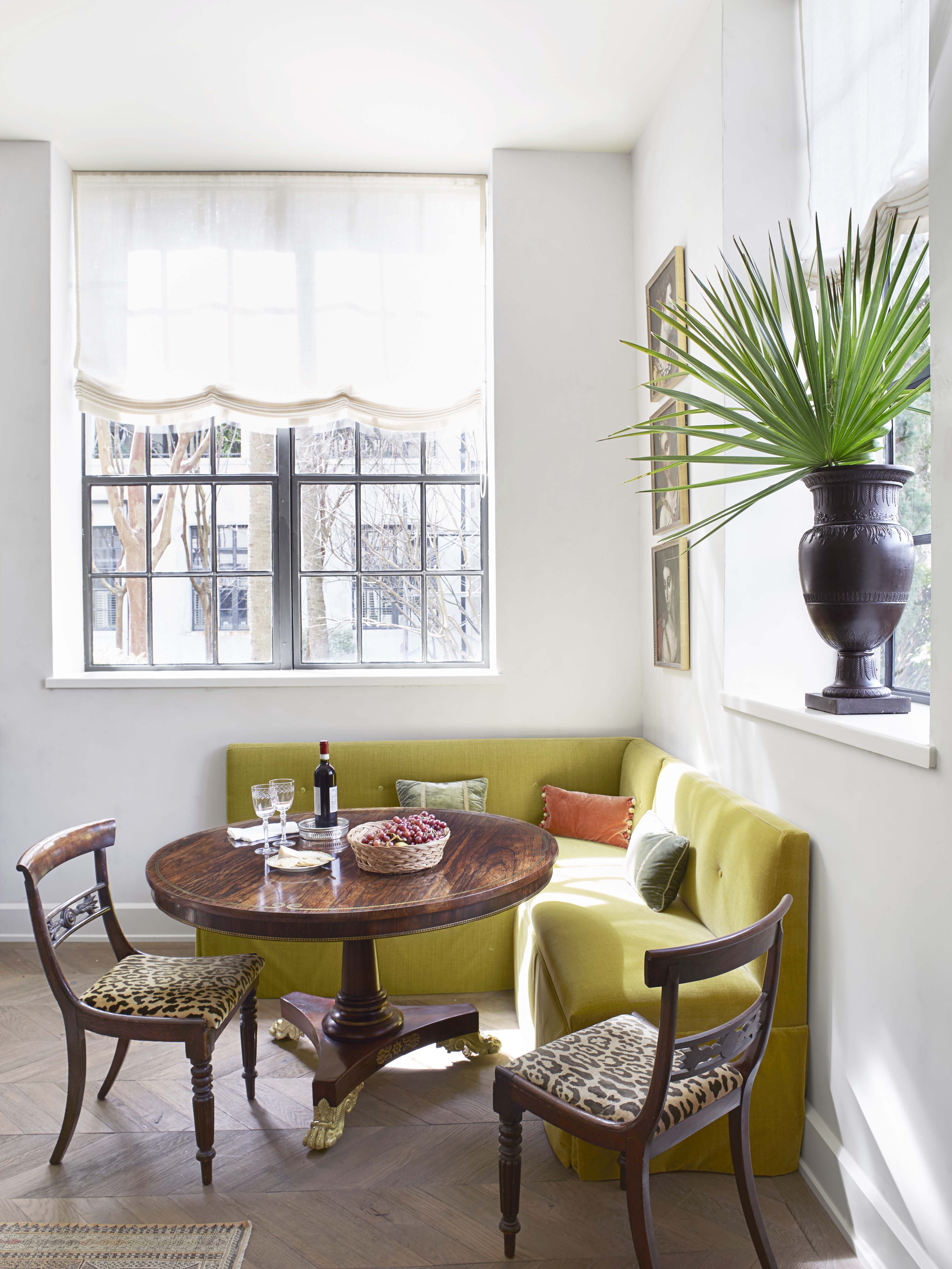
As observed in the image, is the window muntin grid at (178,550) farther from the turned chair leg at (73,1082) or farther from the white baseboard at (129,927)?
the turned chair leg at (73,1082)

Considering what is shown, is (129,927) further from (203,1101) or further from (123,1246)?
(123,1246)

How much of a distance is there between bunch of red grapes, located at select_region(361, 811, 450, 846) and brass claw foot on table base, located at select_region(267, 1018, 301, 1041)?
0.95 meters

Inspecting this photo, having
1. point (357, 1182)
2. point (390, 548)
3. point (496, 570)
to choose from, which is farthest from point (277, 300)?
point (357, 1182)

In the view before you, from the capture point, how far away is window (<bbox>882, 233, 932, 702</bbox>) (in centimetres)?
222

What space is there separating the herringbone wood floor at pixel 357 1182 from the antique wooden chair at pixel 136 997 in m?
0.11

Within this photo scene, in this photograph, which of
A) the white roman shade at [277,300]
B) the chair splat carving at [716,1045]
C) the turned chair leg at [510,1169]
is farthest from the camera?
the white roman shade at [277,300]

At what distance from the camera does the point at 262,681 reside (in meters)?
3.64

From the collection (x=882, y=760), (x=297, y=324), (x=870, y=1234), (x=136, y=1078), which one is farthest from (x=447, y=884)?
(x=297, y=324)

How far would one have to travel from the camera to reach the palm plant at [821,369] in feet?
5.92

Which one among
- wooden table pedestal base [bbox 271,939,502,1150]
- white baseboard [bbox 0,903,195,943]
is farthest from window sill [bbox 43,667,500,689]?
wooden table pedestal base [bbox 271,939,502,1150]

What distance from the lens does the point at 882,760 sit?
1757 mm

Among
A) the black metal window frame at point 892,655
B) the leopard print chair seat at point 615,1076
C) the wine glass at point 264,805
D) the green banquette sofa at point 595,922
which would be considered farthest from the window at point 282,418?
the leopard print chair seat at point 615,1076

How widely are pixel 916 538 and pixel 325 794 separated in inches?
71.3

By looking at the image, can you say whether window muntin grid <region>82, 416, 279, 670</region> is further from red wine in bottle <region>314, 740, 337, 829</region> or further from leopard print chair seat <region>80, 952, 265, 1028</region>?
leopard print chair seat <region>80, 952, 265, 1028</region>
